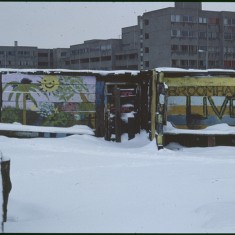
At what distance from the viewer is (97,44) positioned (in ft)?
302

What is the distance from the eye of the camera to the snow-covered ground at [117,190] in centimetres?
614

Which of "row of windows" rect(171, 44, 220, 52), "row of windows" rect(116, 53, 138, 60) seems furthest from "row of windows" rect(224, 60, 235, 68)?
"row of windows" rect(116, 53, 138, 60)

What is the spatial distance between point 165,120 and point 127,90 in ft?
7.37

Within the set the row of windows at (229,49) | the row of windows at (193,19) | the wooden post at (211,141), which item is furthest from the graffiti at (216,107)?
the row of windows at (229,49)

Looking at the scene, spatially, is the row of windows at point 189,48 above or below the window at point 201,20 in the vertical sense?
below

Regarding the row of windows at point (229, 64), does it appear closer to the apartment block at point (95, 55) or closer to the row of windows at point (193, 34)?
the row of windows at point (193, 34)

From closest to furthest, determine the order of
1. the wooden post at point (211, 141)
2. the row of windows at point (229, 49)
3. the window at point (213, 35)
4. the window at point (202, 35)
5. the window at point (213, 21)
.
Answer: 1. the wooden post at point (211, 141)
2. the window at point (202, 35)
3. the window at point (213, 21)
4. the window at point (213, 35)
5. the row of windows at point (229, 49)

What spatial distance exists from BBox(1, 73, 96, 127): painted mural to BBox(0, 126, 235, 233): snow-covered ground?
2.33 meters

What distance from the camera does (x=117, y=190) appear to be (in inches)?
321

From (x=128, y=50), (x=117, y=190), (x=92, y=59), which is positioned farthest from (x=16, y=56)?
(x=117, y=190)

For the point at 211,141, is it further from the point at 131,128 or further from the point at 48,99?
the point at 48,99

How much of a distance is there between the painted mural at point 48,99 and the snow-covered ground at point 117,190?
2334 mm

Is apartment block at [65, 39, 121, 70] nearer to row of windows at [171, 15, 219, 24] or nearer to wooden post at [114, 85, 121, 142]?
row of windows at [171, 15, 219, 24]

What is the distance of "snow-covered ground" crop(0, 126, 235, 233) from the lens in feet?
20.2
